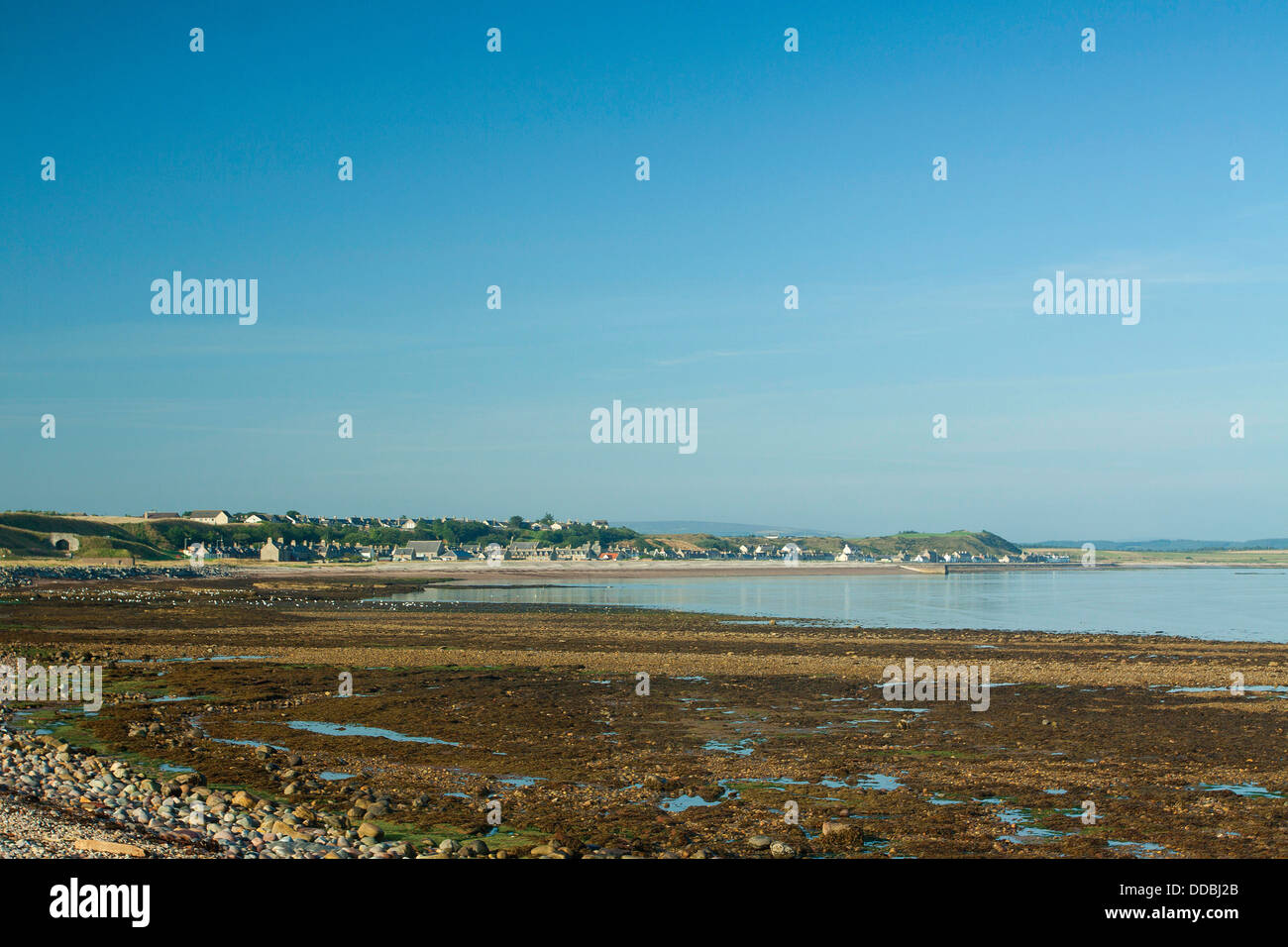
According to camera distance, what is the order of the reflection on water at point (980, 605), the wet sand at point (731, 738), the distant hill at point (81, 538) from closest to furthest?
the wet sand at point (731, 738) → the reflection on water at point (980, 605) → the distant hill at point (81, 538)

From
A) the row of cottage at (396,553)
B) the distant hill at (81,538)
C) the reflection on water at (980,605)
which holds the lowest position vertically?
the row of cottage at (396,553)

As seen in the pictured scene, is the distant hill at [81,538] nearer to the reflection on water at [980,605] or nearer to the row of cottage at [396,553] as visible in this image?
the row of cottage at [396,553]

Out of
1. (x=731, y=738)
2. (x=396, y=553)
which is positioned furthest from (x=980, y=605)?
(x=396, y=553)

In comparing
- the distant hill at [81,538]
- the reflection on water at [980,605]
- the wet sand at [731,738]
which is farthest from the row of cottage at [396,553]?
the wet sand at [731,738]

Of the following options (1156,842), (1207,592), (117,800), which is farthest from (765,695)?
(1207,592)

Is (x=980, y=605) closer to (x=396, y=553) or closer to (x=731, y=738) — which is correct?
(x=731, y=738)

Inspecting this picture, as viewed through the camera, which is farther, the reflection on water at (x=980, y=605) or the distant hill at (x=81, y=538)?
the distant hill at (x=81, y=538)

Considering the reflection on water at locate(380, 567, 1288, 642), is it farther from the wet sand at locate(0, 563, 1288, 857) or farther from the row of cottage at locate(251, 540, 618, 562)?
the row of cottage at locate(251, 540, 618, 562)

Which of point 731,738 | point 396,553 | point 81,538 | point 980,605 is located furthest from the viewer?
point 396,553
